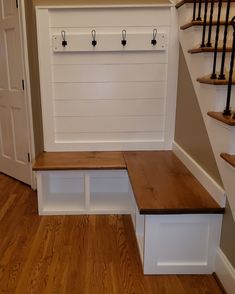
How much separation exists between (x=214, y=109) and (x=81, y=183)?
1.55 meters

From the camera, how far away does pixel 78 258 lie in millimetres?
1969

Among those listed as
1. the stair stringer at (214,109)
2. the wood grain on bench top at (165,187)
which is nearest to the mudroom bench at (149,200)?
the wood grain on bench top at (165,187)

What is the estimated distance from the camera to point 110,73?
2.73 meters

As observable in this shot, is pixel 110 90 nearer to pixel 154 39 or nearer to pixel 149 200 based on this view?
pixel 154 39

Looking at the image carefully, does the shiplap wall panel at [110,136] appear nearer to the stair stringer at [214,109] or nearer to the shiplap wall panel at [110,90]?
the shiplap wall panel at [110,90]

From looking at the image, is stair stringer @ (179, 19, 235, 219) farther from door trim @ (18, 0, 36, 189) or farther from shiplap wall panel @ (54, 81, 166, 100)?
door trim @ (18, 0, 36, 189)

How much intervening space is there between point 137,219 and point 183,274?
52 cm

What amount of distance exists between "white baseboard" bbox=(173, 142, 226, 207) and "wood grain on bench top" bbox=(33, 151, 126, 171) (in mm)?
507

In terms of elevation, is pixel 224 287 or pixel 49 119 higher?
pixel 49 119

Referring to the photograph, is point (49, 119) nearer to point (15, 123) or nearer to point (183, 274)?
point (15, 123)

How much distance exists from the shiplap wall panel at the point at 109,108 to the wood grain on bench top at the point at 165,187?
425 millimetres

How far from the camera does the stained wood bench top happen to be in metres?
1.74

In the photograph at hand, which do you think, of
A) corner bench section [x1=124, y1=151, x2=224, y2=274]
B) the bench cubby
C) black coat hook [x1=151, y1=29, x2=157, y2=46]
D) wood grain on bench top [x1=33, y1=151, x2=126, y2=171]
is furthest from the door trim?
corner bench section [x1=124, y1=151, x2=224, y2=274]

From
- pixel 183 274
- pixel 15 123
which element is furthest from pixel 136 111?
pixel 183 274
